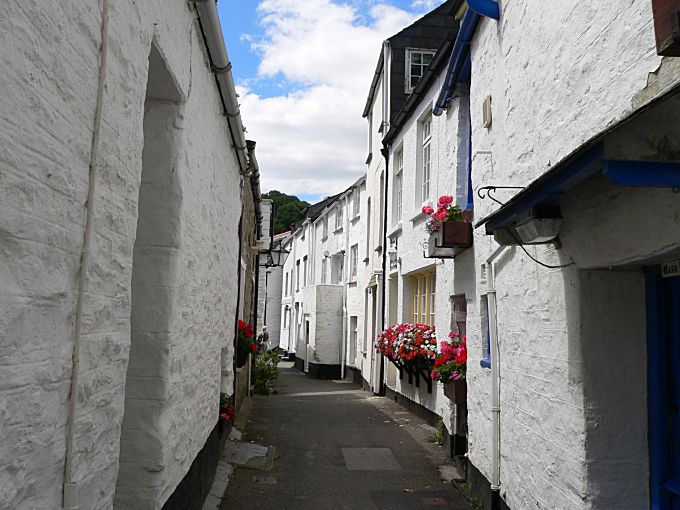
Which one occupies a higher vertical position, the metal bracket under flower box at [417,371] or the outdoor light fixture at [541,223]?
the outdoor light fixture at [541,223]

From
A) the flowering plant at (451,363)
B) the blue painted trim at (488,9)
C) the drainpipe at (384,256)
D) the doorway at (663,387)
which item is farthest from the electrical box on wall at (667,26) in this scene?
the drainpipe at (384,256)

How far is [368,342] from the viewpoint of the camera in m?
18.4

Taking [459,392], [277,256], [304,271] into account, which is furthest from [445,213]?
[304,271]

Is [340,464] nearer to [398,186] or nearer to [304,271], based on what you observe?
[398,186]

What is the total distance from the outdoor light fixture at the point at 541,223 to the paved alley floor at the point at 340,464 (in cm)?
359

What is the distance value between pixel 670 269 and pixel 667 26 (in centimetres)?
189

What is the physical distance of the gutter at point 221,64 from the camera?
16.5 ft

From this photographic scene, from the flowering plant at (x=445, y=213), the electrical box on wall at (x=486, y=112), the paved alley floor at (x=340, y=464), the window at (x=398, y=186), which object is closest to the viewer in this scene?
the electrical box on wall at (x=486, y=112)

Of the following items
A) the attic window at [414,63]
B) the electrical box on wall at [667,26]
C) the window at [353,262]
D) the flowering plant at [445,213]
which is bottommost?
the electrical box on wall at [667,26]

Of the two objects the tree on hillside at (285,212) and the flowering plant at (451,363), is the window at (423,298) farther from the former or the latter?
the tree on hillside at (285,212)

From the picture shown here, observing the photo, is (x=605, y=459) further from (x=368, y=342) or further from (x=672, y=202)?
(x=368, y=342)

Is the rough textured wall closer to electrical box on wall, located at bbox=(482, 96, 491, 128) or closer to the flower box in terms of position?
electrical box on wall, located at bbox=(482, 96, 491, 128)

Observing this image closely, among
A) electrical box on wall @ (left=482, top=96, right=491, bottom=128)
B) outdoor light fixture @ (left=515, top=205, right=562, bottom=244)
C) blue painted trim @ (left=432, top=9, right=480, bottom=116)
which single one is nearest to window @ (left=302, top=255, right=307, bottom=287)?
blue painted trim @ (left=432, top=9, right=480, bottom=116)

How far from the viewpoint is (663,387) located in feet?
13.7
